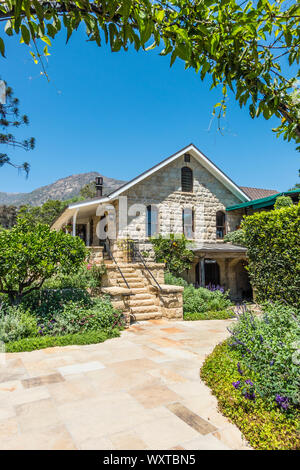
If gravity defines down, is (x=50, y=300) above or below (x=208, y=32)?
below

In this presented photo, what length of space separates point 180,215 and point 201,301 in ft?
19.6

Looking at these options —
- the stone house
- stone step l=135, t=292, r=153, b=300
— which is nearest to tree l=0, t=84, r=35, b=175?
the stone house

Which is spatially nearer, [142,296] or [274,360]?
[274,360]

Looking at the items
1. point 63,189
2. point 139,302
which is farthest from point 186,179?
point 63,189

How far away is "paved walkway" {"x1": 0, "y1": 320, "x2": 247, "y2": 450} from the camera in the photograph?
287 cm

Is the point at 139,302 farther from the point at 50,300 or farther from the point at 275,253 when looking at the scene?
the point at 275,253

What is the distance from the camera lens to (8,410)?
346 centimetres

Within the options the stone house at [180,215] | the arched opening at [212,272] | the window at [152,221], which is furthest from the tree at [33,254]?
the arched opening at [212,272]

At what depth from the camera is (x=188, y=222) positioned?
626 inches

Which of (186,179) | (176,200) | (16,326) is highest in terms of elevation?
(186,179)

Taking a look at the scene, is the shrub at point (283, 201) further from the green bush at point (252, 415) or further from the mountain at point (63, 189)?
the mountain at point (63, 189)

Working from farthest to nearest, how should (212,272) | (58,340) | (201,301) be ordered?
1. (212,272)
2. (201,301)
3. (58,340)
